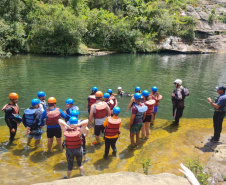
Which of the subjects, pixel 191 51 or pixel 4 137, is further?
pixel 191 51

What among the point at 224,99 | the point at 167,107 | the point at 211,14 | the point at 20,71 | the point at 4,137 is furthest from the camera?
the point at 211,14

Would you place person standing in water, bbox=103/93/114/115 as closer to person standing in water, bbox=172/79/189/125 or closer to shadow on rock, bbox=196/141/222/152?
person standing in water, bbox=172/79/189/125

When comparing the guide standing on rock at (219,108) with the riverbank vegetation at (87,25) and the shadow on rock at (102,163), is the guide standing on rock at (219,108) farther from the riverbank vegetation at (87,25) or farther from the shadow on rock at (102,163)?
the riverbank vegetation at (87,25)

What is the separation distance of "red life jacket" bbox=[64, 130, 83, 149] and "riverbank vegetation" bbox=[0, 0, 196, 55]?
32.8 m

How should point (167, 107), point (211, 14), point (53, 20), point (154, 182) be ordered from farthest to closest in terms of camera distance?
point (211, 14) → point (53, 20) → point (167, 107) → point (154, 182)

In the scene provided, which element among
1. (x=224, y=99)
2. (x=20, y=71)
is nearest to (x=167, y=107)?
(x=224, y=99)

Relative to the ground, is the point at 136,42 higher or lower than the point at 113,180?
higher

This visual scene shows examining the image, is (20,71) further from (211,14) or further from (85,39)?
(211,14)

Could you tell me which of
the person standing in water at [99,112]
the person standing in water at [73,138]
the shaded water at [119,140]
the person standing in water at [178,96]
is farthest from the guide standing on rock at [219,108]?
the person standing in water at [73,138]

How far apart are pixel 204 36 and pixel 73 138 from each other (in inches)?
2156

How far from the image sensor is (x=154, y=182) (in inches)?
158

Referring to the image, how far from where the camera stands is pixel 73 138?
17.6ft

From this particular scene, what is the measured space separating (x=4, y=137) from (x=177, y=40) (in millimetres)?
47624

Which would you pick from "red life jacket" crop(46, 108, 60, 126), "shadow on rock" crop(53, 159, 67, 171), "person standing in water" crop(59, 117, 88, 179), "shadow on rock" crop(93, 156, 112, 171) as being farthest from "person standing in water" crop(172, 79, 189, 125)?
"shadow on rock" crop(53, 159, 67, 171)
